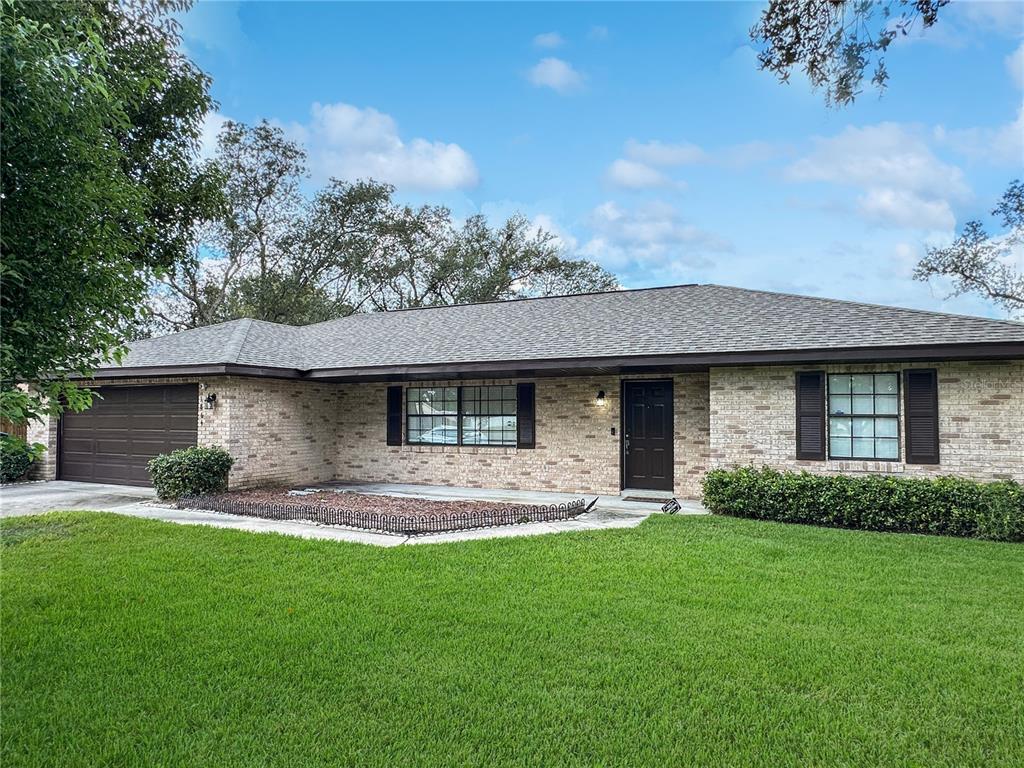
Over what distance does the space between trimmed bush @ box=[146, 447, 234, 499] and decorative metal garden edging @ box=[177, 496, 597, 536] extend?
0.62m

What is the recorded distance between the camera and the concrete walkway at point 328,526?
757 cm

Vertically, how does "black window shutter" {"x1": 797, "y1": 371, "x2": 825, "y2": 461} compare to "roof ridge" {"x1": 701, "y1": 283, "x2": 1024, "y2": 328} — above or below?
below

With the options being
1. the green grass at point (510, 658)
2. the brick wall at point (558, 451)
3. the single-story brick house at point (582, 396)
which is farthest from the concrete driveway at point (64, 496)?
the brick wall at point (558, 451)

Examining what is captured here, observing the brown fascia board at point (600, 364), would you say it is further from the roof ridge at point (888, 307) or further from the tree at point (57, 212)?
the tree at point (57, 212)

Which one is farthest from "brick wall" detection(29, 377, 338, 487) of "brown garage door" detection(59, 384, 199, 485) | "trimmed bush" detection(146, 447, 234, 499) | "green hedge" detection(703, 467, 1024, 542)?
"green hedge" detection(703, 467, 1024, 542)

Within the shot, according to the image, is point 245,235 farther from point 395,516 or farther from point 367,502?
point 395,516

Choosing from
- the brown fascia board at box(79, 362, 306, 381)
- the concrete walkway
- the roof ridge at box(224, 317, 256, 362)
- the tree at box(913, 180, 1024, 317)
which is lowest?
the concrete walkway

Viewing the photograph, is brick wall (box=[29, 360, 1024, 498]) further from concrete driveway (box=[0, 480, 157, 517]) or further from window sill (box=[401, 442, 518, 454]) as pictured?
concrete driveway (box=[0, 480, 157, 517])

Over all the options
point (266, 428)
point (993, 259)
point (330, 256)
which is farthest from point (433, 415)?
point (993, 259)

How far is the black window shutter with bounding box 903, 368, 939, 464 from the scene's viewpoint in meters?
8.50

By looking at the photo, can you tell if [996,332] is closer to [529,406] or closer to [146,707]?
[529,406]

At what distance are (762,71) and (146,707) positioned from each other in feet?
19.2

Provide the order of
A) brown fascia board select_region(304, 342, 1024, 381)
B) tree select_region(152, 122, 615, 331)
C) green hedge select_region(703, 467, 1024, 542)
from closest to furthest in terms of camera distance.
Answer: green hedge select_region(703, 467, 1024, 542) → brown fascia board select_region(304, 342, 1024, 381) → tree select_region(152, 122, 615, 331)

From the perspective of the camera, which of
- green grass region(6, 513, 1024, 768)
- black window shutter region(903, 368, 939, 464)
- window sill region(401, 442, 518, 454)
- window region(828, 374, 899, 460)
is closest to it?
green grass region(6, 513, 1024, 768)
